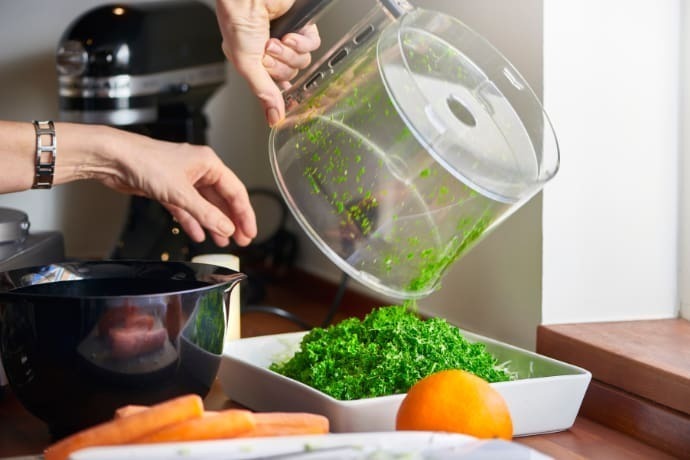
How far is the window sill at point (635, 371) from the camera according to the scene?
0.92 meters

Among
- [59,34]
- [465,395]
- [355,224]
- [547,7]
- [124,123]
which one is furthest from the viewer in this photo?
[59,34]

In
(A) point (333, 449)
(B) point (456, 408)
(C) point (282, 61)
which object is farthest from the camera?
(C) point (282, 61)

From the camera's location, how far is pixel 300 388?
2.93 ft

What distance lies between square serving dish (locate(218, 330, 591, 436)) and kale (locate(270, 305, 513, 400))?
0.08 feet

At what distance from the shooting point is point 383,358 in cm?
91

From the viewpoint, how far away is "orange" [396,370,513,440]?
2.42ft

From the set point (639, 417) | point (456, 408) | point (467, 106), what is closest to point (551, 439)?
point (639, 417)

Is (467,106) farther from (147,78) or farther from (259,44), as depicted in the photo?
(147,78)

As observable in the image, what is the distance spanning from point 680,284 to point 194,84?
0.88 metres

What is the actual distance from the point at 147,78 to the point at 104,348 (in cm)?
85

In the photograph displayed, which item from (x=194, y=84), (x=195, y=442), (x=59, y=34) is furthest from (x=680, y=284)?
(x=59, y=34)

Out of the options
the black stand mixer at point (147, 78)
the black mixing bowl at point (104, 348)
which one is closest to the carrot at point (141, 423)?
the black mixing bowl at point (104, 348)

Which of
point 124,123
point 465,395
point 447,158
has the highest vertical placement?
point 447,158

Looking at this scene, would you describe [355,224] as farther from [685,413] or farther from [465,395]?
[685,413]
